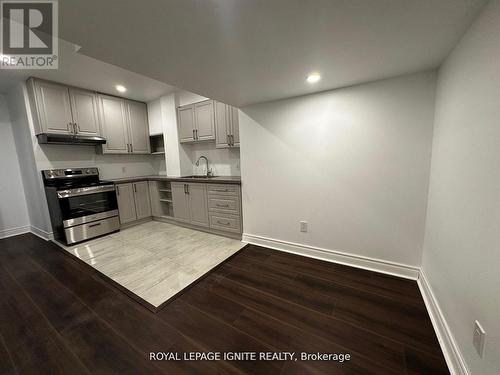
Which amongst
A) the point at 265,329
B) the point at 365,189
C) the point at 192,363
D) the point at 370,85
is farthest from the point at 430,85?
the point at 192,363

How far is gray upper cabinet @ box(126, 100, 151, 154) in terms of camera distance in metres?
4.06

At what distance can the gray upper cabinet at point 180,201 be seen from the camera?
11.6ft

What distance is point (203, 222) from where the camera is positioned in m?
3.36

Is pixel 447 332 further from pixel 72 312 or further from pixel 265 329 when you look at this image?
pixel 72 312

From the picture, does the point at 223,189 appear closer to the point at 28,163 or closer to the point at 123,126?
the point at 123,126

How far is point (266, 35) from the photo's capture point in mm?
1193

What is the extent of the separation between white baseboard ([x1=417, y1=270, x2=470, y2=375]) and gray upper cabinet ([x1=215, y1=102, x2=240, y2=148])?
2824mm

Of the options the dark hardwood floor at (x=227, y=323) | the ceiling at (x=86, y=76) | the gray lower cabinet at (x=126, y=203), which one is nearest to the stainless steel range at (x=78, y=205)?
the gray lower cabinet at (x=126, y=203)

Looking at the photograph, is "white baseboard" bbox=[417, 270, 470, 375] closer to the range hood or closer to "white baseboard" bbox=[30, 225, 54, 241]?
the range hood

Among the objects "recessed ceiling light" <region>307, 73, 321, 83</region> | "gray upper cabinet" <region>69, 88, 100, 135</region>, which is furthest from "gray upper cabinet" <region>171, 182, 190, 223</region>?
"recessed ceiling light" <region>307, 73, 321, 83</region>

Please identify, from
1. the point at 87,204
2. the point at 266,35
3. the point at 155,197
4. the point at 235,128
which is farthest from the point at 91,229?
the point at 266,35

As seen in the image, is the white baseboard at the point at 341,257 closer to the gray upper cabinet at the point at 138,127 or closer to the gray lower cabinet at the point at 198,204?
the gray lower cabinet at the point at 198,204

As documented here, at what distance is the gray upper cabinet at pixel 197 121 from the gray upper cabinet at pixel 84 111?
1.48m

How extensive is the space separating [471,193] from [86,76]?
14.6 feet
